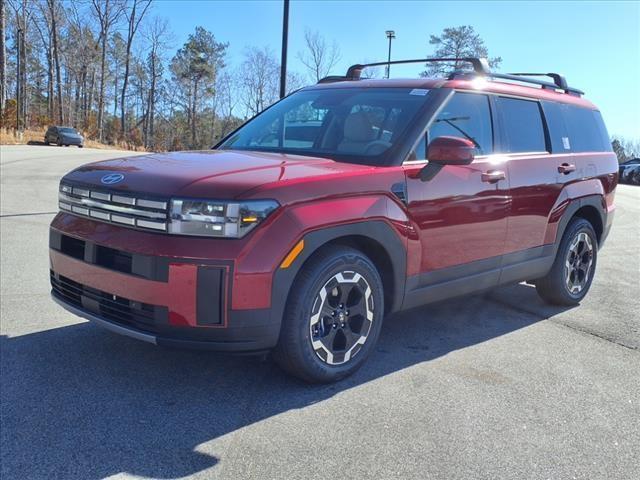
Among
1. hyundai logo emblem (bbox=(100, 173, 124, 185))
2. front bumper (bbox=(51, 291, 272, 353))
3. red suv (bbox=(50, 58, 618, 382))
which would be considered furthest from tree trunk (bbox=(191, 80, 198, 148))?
front bumper (bbox=(51, 291, 272, 353))

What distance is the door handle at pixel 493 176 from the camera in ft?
14.3

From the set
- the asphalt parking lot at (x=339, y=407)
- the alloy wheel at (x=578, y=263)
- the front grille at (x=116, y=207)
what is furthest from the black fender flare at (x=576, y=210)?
the front grille at (x=116, y=207)

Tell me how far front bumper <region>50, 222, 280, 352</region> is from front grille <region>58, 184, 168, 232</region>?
6.6 inches

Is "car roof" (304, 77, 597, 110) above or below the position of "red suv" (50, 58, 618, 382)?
above

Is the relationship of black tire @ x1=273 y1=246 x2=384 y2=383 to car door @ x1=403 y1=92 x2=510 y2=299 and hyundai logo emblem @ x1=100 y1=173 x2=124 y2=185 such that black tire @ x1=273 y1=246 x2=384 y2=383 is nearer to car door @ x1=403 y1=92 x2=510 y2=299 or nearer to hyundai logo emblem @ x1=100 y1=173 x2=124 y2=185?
car door @ x1=403 y1=92 x2=510 y2=299

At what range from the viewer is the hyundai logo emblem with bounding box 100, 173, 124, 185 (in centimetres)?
341

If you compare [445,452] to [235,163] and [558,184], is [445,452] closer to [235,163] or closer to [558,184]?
[235,163]

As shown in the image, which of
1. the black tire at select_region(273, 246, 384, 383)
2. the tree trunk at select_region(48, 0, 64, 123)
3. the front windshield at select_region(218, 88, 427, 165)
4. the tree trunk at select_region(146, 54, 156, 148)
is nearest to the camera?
the black tire at select_region(273, 246, 384, 383)

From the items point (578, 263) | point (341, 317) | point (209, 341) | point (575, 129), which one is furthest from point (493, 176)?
point (209, 341)

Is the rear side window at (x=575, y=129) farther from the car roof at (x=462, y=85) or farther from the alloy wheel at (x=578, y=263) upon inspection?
the alloy wheel at (x=578, y=263)

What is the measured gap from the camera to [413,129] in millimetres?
4023

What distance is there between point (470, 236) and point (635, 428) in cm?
159

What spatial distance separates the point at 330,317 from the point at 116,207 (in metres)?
1.37

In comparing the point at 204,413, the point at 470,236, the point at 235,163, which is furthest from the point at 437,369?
the point at 235,163
